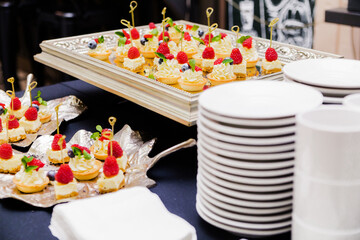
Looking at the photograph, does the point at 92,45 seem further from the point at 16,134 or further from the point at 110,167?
the point at 110,167

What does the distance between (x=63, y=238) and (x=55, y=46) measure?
4.05ft

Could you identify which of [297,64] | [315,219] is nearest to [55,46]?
[297,64]

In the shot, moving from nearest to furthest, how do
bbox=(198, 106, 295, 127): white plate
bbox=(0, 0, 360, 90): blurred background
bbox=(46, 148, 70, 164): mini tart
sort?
1. bbox=(198, 106, 295, 127): white plate
2. bbox=(46, 148, 70, 164): mini tart
3. bbox=(0, 0, 360, 90): blurred background

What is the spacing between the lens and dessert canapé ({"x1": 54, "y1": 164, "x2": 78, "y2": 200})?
1.26m

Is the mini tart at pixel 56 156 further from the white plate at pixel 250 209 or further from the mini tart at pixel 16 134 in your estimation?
the white plate at pixel 250 209

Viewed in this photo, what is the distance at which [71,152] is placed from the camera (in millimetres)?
1363

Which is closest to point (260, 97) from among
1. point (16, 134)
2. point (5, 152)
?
point (5, 152)

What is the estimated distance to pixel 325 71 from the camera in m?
1.31

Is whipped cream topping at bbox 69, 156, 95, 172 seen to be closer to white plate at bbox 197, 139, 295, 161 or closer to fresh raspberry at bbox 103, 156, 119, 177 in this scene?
fresh raspberry at bbox 103, 156, 119, 177

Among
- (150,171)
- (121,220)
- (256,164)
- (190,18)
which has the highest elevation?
(256,164)

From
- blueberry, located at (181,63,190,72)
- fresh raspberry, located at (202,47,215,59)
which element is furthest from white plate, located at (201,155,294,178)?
fresh raspberry, located at (202,47,215,59)

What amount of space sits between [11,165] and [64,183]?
0.84 ft

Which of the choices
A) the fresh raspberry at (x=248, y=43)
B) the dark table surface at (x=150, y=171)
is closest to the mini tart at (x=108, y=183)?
the dark table surface at (x=150, y=171)

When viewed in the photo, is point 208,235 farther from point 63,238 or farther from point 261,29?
point 261,29
